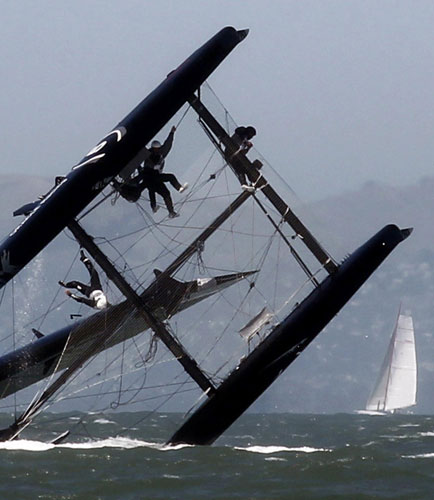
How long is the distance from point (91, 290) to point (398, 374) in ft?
205

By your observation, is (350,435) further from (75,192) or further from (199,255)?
(75,192)

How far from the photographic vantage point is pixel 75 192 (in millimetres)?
31203

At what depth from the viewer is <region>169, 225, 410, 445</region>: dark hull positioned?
32.4 meters

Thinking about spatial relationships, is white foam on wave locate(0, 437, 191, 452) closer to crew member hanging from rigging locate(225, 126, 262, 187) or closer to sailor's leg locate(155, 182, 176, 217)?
sailor's leg locate(155, 182, 176, 217)

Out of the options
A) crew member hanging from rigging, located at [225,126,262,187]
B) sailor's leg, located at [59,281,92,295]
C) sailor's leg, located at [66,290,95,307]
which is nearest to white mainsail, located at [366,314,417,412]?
crew member hanging from rigging, located at [225,126,262,187]

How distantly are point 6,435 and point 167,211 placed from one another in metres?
6.15

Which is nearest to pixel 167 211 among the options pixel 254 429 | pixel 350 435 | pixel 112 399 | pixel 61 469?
pixel 112 399

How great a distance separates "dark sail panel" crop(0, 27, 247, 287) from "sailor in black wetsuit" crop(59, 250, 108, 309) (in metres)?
1.78

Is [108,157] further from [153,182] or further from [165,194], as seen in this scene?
[165,194]

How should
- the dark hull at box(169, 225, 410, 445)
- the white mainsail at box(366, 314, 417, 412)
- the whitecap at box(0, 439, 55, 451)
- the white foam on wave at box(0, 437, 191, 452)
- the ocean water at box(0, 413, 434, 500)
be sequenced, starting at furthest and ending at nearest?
1. the white mainsail at box(366, 314, 417, 412)
2. the whitecap at box(0, 439, 55, 451)
3. the white foam on wave at box(0, 437, 191, 452)
4. the dark hull at box(169, 225, 410, 445)
5. the ocean water at box(0, 413, 434, 500)

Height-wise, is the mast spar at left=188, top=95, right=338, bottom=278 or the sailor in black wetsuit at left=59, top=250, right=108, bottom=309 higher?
the mast spar at left=188, top=95, right=338, bottom=278

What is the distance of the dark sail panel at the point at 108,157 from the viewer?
31.0m

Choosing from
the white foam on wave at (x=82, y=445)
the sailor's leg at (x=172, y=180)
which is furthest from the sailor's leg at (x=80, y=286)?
the white foam on wave at (x=82, y=445)

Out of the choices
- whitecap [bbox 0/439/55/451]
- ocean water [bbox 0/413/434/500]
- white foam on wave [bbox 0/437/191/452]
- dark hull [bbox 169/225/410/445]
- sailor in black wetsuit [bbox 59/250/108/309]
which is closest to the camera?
ocean water [bbox 0/413/434/500]
